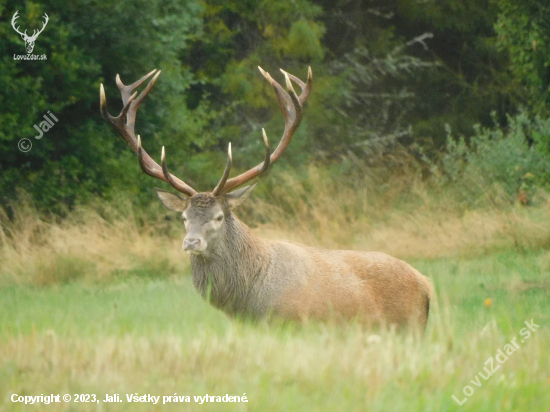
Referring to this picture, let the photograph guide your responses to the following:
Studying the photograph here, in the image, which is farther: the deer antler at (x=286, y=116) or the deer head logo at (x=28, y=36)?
the deer head logo at (x=28, y=36)

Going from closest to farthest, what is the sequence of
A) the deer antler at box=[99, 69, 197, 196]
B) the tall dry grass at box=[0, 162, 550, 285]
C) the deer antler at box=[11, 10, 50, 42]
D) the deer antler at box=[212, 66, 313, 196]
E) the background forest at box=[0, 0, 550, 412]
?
1. the background forest at box=[0, 0, 550, 412]
2. the deer antler at box=[99, 69, 197, 196]
3. the deer antler at box=[212, 66, 313, 196]
4. the tall dry grass at box=[0, 162, 550, 285]
5. the deer antler at box=[11, 10, 50, 42]

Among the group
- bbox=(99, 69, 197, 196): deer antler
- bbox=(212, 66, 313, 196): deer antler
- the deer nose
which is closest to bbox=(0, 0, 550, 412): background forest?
the deer nose

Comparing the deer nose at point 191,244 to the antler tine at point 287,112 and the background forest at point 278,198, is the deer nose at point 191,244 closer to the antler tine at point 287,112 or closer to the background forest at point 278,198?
the background forest at point 278,198

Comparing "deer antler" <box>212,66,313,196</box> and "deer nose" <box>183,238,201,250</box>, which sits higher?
"deer antler" <box>212,66,313,196</box>

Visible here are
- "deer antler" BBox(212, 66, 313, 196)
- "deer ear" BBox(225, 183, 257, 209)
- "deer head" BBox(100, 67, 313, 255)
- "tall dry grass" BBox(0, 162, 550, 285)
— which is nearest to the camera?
"deer head" BBox(100, 67, 313, 255)

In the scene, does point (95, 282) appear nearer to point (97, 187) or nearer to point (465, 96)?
point (97, 187)

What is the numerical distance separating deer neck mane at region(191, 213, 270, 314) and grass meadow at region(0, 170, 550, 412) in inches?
11.5

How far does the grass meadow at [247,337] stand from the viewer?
4.55 meters

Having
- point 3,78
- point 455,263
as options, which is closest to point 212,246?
point 455,263

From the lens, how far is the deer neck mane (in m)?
7.69

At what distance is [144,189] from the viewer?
17.7 metres

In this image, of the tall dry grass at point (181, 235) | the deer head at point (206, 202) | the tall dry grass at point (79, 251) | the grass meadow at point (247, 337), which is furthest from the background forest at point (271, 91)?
the deer head at point (206, 202)

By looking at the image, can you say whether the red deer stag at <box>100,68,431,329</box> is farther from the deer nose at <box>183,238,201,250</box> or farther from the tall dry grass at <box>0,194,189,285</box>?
the tall dry grass at <box>0,194,189,285</box>

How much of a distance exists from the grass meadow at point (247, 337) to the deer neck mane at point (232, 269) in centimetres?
29
